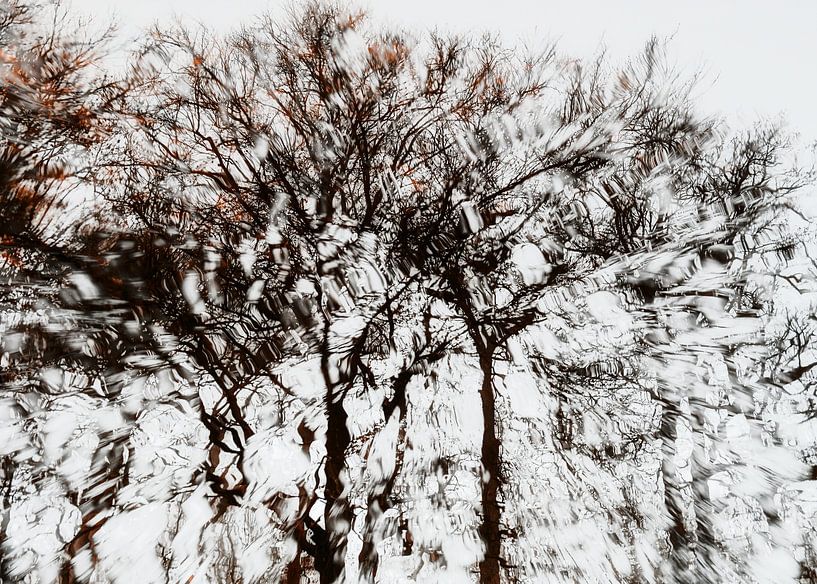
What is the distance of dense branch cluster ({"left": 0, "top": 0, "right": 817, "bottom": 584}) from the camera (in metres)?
0.63

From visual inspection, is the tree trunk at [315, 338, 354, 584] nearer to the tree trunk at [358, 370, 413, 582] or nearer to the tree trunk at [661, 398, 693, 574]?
the tree trunk at [358, 370, 413, 582]

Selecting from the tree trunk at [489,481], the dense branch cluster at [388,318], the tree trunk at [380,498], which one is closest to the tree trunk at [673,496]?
the dense branch cluster at [388,318]

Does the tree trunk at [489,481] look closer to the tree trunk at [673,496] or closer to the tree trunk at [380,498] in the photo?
the tree trunk at [380,498]

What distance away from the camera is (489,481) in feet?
2.20

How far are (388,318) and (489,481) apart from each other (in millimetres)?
328

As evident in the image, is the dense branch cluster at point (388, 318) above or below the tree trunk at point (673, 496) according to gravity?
above

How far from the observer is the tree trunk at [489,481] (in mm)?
624

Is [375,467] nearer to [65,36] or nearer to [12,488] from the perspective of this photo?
[12,488]

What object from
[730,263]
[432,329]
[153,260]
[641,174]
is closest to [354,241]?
[432,329]

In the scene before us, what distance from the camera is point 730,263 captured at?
2.51 ft

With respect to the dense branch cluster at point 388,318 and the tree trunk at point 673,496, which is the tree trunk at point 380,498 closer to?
the dense branch cluster at point 388,318

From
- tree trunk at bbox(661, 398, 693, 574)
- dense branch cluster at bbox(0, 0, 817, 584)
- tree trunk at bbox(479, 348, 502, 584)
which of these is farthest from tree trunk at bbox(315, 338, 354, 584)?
tree trunk at bbox(661, 398, 693, 574)

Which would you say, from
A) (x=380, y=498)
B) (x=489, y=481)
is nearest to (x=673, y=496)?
(x=489, y=481)

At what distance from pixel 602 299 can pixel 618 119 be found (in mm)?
384
